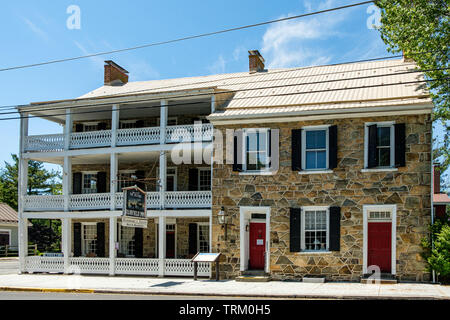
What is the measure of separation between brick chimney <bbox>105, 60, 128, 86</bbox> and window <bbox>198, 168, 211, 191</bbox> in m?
8.72

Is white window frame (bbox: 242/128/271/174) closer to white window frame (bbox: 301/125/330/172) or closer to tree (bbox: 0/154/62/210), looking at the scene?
white window frame (bbox: 301/125/330/172)

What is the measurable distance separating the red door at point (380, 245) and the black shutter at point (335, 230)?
1.09 m

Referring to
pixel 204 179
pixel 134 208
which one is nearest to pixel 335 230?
pixel 134 208

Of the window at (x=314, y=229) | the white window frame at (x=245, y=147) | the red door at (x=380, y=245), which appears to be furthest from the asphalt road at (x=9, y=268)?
the red door at (x=380, y=245)

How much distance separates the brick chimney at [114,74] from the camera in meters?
30.7

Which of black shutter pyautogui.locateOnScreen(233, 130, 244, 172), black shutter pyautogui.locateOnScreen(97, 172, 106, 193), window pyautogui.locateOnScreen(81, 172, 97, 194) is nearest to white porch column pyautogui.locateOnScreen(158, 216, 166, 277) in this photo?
black shutter pyautogui.locateOnScreen(233, 130, 244, 172)

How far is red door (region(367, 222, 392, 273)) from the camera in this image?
1930 centimetres

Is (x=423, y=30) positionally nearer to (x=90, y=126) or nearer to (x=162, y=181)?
(x=162, y=181)

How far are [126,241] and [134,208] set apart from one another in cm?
629

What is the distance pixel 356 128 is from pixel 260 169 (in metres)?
3.87

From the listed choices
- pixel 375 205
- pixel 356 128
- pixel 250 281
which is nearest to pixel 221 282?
pixel 250 281

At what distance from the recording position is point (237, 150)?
2130cm

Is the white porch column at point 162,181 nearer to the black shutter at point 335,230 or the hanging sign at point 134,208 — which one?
the hanging sign at point 134,208

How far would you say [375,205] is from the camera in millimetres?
19172
